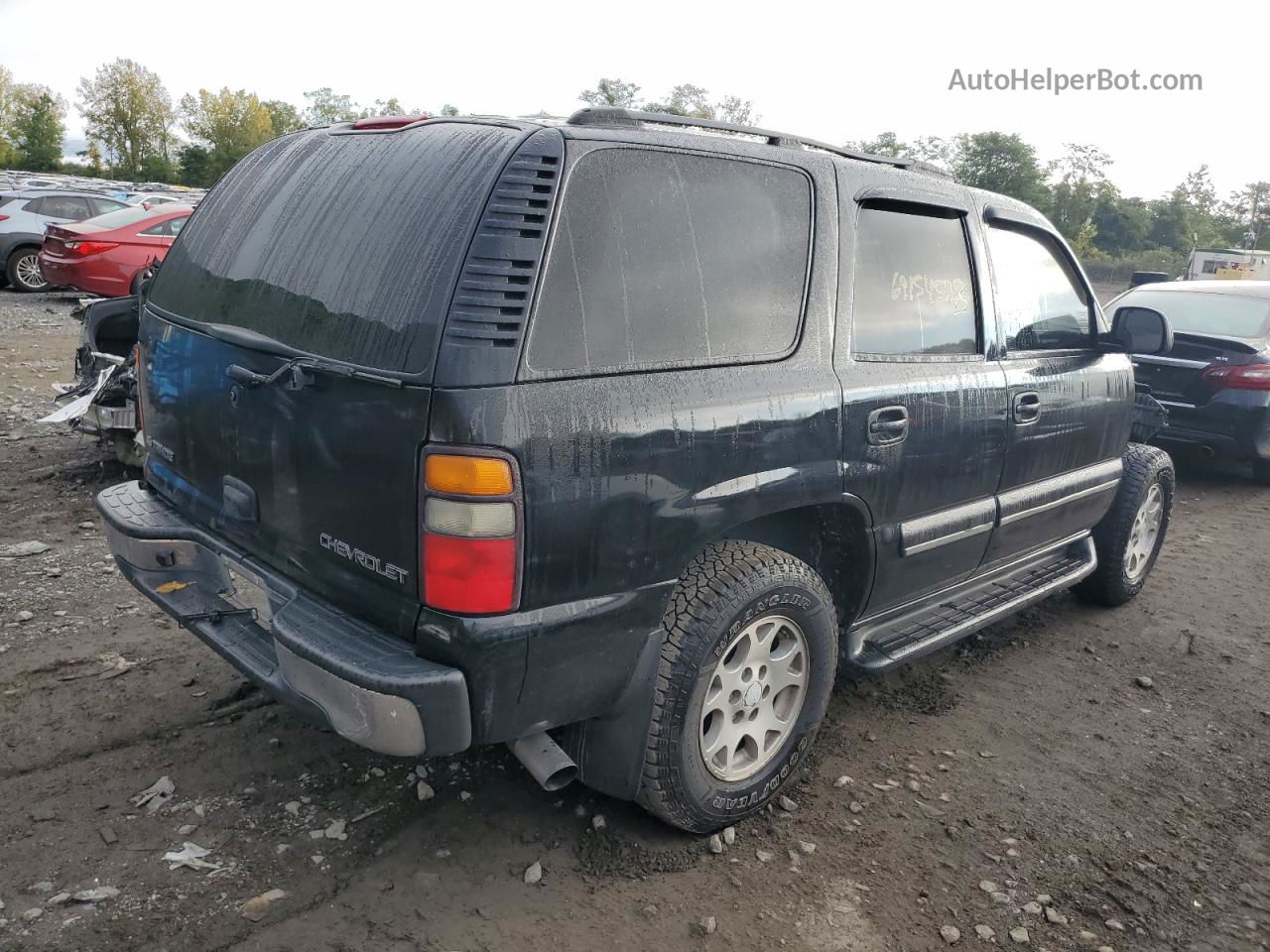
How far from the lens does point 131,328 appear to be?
611cm

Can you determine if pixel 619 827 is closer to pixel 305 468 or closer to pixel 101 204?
pixel 305 468

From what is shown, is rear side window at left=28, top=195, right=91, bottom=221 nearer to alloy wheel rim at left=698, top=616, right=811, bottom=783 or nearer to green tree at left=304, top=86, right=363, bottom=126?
alloy wheel rim at left=698, top=616, right=811, bottom=783

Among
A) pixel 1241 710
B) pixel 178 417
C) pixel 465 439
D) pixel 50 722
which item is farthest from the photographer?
pixel 1241 710

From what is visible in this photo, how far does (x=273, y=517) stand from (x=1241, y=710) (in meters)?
3.75

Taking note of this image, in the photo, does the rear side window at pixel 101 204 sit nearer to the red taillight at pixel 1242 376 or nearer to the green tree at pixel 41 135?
the red taillight at pixel 1242 376

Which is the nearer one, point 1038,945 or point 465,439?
point 465,439

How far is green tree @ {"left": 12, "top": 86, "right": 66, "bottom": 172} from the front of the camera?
198ft

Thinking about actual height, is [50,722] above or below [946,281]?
below

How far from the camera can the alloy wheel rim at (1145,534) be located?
192 inches

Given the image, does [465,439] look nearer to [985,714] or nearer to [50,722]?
[50,722]

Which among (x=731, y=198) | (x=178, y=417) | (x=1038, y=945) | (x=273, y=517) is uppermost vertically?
(x=731, y=198)

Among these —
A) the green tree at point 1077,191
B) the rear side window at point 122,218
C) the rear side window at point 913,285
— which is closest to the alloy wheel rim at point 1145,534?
the rear side window at point 913,285

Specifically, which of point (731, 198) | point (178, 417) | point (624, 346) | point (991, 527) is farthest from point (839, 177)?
point (178, 417)

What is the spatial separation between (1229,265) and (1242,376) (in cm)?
2033
